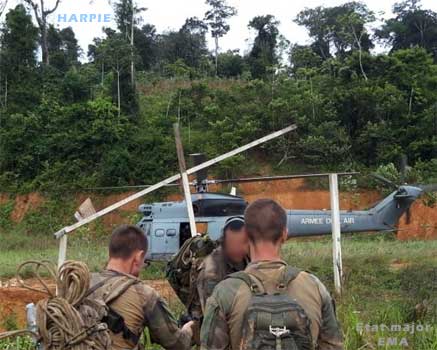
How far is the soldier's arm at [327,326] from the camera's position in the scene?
3.08 m

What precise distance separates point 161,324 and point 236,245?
0.95 meters

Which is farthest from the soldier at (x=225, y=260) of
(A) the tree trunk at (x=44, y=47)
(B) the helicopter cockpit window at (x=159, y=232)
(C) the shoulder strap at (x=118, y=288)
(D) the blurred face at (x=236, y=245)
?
(A) the tree trunk at (x=44, y=47)

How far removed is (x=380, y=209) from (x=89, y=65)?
29.5 metres

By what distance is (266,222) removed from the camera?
9.98 feet

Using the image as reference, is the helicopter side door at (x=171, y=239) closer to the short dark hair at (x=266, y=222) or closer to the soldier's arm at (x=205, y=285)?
the soldier's arm at (x=205, y=285)

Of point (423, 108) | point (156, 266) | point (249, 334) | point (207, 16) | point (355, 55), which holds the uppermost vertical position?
point (207, 16)

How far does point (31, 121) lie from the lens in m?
36.0

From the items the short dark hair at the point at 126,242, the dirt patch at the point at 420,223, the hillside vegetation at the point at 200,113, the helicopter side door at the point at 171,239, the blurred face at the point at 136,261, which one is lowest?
the dirt patch at the point at 420,223

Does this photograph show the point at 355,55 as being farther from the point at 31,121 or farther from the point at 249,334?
the point at 249,334

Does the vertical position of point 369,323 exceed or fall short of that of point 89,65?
it falls short

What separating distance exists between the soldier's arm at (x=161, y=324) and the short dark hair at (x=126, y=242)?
0.89 feet

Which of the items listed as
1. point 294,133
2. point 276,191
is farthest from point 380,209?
point 294,133

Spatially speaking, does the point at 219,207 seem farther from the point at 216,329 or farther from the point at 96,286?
the point at 216,329

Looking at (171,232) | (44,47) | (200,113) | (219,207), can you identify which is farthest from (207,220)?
(44,47)
